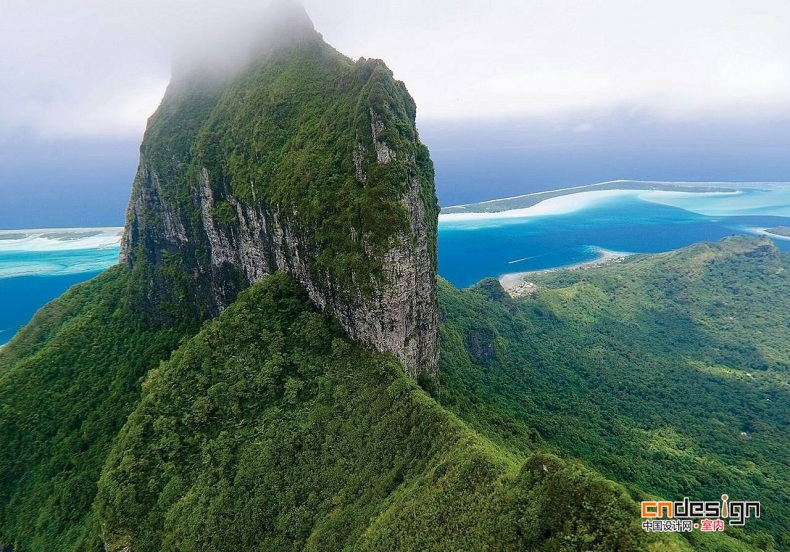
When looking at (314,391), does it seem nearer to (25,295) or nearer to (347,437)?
(347,437)

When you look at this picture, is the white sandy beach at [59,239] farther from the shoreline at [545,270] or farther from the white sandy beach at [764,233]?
the white sandy beach at [764,233]

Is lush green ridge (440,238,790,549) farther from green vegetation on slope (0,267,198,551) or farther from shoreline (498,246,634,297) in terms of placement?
green vegetation on slope (0,267,198,551)

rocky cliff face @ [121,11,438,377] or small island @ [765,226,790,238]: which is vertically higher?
rocky cliff face @ [121,11,438,377]

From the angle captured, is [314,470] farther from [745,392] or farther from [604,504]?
[745,392]

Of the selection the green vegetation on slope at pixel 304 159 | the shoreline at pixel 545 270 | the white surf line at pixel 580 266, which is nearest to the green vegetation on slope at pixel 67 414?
the green vegetation on slope at pixel 304 159

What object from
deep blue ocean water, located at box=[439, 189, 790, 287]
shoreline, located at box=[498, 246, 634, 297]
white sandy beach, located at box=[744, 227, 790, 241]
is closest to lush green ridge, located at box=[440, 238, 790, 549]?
shoreline, located at box=[498, 246, 634, 297]
